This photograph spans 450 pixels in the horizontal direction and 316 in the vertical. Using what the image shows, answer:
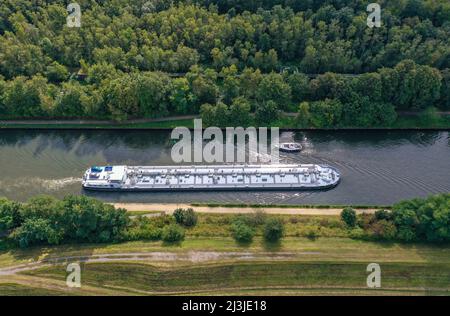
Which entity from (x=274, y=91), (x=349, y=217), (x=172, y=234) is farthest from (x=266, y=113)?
(x=172, y=234)

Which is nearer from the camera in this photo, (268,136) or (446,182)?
(446,182)

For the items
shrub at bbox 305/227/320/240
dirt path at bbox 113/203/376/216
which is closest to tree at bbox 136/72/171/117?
dirt path at bbox 113/203/376/216

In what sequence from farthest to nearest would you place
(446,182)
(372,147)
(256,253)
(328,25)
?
(328,25) → (372,147) → (446,182) → (256,253)

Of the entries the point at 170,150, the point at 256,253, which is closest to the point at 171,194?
the point at 170,150

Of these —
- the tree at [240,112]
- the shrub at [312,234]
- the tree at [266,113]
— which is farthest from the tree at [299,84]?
the shrub at [312,234]

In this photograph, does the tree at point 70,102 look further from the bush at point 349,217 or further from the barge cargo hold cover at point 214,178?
the bush at point 349,217

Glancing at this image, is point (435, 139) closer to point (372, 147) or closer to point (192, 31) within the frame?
point (372, 147)

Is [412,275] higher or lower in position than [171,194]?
lower
